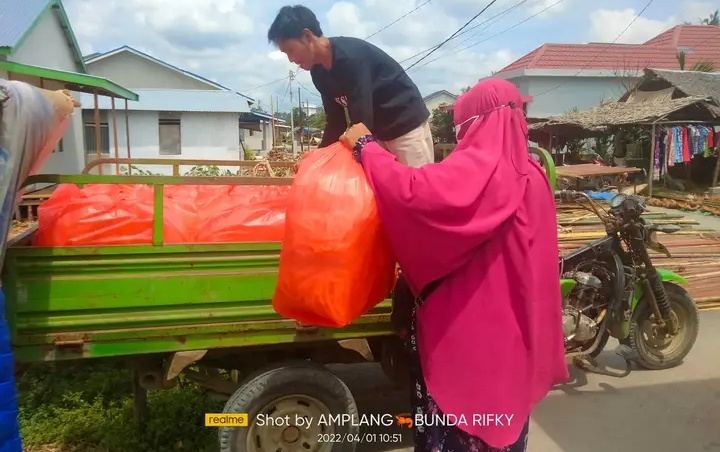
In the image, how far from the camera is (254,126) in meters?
30.5

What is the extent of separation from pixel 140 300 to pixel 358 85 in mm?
1332

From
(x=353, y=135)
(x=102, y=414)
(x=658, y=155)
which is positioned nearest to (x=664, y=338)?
(x=353, y=135)

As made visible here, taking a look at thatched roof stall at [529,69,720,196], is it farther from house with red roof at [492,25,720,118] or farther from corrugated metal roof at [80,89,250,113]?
corrugated metal roof at [80,89,250,113]

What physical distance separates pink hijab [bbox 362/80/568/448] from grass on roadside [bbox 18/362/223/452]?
1.88 m

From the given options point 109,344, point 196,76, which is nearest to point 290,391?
point 109,344

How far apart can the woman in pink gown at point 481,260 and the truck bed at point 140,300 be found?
92 centimetres

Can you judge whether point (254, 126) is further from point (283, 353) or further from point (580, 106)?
point (283, 353)

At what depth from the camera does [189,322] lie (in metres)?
2.53

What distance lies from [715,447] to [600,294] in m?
1.15

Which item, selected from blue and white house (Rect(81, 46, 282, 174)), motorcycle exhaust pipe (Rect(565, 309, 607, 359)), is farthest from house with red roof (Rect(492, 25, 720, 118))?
motorcycle exhaust pipe (Rect(565, 309, 607, 359))

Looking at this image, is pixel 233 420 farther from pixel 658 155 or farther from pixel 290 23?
pixel 658 155

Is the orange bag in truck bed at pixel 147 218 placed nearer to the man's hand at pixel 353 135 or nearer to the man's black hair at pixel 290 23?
the man's black hair at pixel 290 23

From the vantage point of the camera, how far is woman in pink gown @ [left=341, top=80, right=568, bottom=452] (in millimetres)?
1715

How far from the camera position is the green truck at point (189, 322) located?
7.68ft
